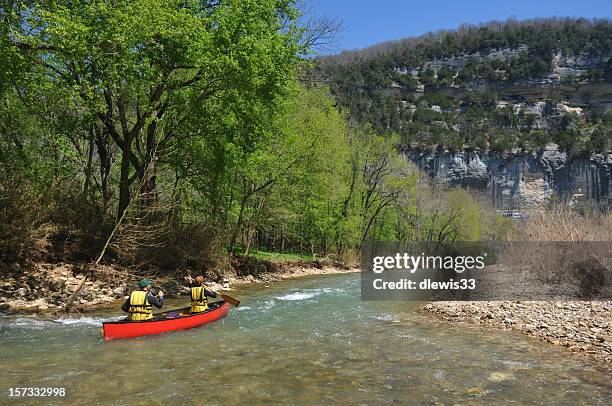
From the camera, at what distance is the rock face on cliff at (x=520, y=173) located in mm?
114062

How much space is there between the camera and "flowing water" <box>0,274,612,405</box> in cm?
747

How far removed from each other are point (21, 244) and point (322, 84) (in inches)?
932

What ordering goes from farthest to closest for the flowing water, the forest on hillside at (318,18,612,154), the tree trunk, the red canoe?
the forest on hillside at (318,18,612,154) → the tree trunk → the red canoe → the flowing water

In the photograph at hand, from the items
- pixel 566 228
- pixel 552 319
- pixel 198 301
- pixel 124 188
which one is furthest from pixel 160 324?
pixel 566 228

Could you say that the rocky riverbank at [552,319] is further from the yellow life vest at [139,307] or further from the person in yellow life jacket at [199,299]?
the yellow life vest at [139,307]

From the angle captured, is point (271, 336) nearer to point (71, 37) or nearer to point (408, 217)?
point (71, 37)

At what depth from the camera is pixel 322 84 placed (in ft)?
111

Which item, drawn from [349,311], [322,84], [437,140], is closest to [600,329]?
[349,311]

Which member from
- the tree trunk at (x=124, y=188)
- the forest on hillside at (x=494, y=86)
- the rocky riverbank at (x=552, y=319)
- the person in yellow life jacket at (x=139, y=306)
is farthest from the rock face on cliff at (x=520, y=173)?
the person in yellow life jacket at (x=139, y=306)

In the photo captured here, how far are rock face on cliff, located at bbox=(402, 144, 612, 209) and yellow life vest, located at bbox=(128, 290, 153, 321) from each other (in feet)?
350

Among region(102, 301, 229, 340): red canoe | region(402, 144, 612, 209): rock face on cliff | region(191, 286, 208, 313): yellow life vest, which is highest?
region(402, 144, 612, 209): rock face on cliff

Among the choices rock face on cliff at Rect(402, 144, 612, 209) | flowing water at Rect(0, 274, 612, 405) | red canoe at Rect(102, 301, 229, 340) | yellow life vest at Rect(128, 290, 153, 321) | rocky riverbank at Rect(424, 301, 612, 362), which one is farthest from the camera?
rock face on cliff at Rect(402, 144, 612, 209)

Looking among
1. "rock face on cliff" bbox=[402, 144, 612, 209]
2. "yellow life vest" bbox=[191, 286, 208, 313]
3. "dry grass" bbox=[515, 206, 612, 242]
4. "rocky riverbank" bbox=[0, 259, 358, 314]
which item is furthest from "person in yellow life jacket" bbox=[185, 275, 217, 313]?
"rock face on cliff" bbox=[402, 144, 612, 209]

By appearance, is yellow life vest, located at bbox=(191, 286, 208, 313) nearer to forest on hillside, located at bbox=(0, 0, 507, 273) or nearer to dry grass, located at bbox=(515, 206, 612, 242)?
forest on hillside, located at bbox=(0, 0, 507, 273)
